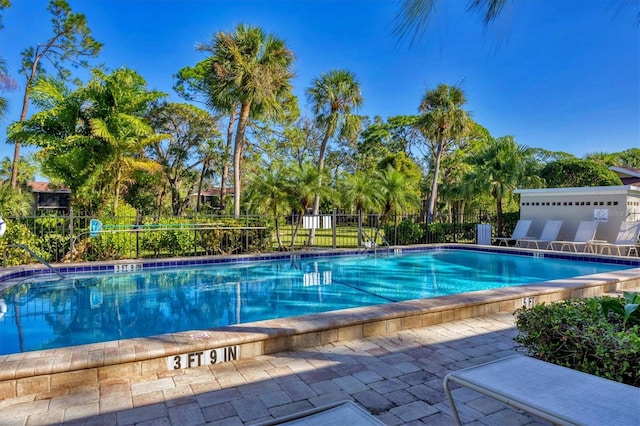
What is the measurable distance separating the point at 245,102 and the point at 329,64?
182 inches

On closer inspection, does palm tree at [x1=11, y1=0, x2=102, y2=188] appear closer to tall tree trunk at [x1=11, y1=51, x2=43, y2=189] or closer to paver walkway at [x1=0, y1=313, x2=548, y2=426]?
tall tree trunk at [x1=11, y1=51, x2=43, y2=189]

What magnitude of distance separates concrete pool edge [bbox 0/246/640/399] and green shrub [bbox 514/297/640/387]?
1523mm

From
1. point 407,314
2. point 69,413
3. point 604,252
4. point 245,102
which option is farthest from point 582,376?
point 604,252

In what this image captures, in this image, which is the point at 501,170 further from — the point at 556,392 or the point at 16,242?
the point at 16,242

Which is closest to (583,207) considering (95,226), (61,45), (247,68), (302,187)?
(302,187)

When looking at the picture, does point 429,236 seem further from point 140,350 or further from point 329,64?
point 140,350

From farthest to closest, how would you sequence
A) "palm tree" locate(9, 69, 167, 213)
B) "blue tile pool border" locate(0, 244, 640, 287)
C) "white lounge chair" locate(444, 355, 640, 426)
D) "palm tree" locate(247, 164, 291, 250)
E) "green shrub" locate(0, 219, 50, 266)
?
"palm tree" locate(9, 69, 167, 213) < "palm tree" locate(247, 164, 291, 250) < "green shrub" locate(0, 219, 50, 266) < "blue tile pool border" locate(0, 244, 640, 287) < "white lounge chair" locate(444, 355, 640, 426)

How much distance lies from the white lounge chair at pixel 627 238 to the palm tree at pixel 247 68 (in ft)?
37.2

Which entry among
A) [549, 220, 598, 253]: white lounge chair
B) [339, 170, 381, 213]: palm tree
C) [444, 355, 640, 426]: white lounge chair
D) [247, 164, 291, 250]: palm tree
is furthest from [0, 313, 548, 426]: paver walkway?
[339, 170, 381, 213]: palm tree

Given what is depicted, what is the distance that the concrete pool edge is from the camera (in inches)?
116

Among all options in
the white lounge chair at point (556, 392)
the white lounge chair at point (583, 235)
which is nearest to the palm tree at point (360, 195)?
the white lounge chair at point (583, 235)

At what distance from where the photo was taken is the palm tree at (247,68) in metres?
12.0

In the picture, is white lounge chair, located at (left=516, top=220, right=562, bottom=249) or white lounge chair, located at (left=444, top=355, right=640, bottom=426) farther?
white lounge chair, located at (left=516, top=220, right=562, bottom=249)

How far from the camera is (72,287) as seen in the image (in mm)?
7461
